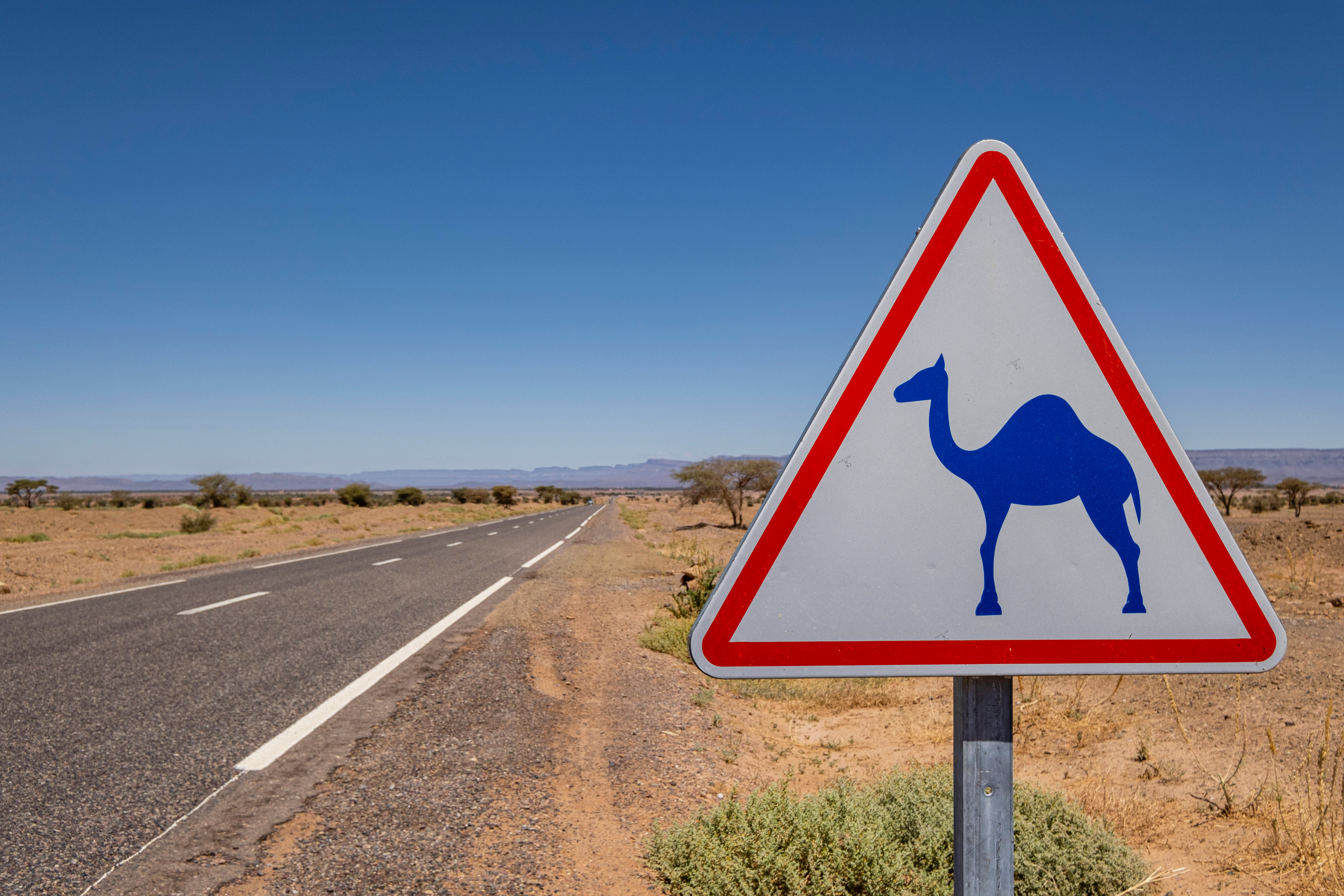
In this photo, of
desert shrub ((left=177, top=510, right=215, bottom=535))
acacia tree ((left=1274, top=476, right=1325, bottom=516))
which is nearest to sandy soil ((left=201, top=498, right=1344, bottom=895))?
desert shrub ((left=177, top=510, right=215, bottom=535))

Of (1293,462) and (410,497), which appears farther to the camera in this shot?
(1293,462)

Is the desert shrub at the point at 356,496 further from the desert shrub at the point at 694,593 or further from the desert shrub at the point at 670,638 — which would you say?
the desert shrub at the point at 670,638

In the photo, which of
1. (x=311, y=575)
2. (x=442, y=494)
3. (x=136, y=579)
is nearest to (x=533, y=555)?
(x=311, y=575)

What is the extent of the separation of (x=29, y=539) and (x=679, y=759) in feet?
97.7

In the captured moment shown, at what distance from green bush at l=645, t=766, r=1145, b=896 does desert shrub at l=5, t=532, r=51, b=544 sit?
2905 cm

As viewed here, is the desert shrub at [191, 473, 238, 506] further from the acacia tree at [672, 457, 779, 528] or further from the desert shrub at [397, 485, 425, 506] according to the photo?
the acacia tree at [672, 457, 779, 528]

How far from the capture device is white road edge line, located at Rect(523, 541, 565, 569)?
1562 centimetres

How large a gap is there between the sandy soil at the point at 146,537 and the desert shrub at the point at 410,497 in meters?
13.1

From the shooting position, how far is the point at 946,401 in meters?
1.32

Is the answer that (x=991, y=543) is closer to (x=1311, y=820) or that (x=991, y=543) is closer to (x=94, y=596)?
(x=1311, y=820)

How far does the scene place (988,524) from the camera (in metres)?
1.28

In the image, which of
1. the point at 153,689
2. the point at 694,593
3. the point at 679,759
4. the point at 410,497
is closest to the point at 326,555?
the point at 694,593

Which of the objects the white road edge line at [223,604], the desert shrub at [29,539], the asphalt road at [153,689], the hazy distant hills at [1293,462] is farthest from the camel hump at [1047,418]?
the hazy distant hills at [1293,462]

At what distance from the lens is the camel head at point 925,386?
1.33 meters
